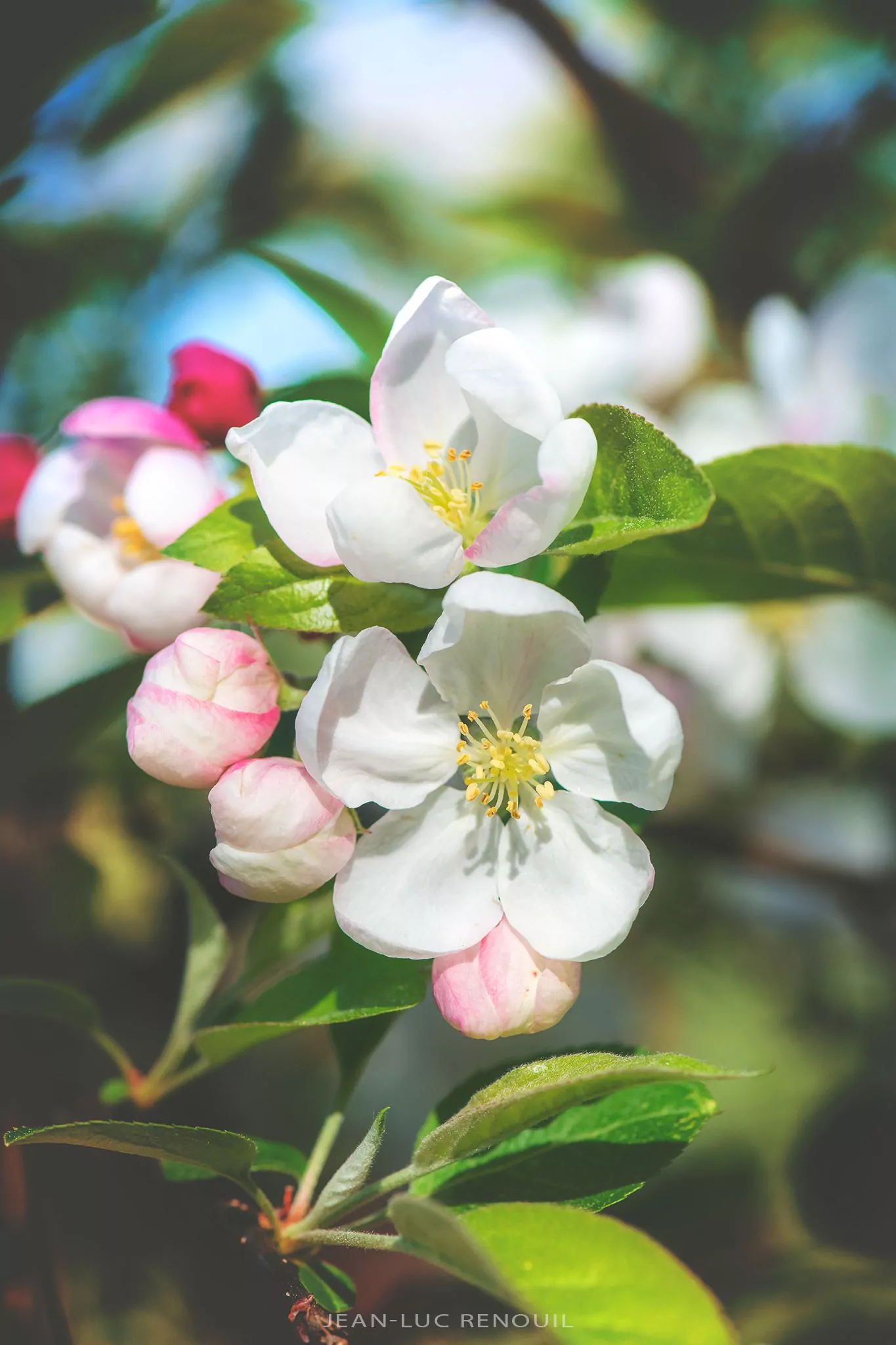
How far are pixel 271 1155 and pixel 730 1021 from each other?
1252 millimetres

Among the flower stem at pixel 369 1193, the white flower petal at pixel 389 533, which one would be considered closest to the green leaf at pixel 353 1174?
the flower stem at pixel 369 1193

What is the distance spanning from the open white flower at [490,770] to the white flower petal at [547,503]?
0.03 meters

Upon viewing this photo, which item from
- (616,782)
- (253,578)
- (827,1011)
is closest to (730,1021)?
(827,1011)

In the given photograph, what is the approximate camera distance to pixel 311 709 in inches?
25.2

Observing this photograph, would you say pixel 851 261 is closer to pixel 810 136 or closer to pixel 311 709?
pixel 810 136

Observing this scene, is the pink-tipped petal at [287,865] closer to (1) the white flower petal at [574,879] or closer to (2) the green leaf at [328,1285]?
(1) the white flower petal at [574,879]

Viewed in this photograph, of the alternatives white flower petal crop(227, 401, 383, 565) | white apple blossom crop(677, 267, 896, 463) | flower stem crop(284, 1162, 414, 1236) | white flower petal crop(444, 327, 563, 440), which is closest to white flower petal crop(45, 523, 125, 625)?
white flower petal crop(227, 401, 383, 565)

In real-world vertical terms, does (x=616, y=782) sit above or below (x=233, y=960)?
above

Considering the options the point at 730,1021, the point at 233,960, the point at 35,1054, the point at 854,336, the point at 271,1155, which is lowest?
the point at 730,1021

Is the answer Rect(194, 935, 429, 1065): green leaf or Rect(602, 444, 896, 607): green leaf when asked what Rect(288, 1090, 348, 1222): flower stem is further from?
Rect(602, 444, 896, 607): green leaf

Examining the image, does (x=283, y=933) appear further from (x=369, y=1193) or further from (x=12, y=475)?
(x=12, y=475)

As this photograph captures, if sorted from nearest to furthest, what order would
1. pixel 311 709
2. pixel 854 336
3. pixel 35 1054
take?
pixel 311 709, pixel 35 1054, pixel 854 336

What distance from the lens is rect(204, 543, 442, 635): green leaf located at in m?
0.68

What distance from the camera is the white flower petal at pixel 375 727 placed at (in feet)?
2.12
